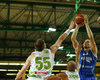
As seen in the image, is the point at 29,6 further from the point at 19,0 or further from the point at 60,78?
the point at 60,78

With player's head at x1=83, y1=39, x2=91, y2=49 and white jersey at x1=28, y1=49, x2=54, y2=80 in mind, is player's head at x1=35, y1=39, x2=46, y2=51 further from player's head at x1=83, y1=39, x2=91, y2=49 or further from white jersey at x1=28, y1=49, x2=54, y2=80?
player's head at x1=83, y1=39, x2=91, y2=49

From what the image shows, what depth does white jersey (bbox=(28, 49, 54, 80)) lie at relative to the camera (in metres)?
3.70

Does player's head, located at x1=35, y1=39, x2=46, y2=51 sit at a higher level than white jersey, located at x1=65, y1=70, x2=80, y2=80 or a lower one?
higher

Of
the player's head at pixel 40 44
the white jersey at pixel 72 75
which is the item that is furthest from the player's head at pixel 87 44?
the player's head at pixel 40 44

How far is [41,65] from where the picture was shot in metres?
3.72

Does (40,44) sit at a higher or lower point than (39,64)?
higher

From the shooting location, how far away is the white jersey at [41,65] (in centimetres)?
370

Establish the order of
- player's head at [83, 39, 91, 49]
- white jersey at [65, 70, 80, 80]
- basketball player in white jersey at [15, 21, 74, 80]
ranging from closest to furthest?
basketball player in white jersey at [15, 21, 74, 80] < white jersey at [65, 70, 80, 80] < player's head at [83, 39, 91, 49]

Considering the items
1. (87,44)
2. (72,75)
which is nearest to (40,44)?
(72,75)

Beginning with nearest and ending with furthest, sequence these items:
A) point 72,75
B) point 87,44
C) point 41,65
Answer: point 41,65 < point 72,75 < point 87,44

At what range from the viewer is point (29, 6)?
53.1 feet

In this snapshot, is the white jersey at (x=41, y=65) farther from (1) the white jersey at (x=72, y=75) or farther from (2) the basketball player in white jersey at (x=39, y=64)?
(1) the white jersey at (x=72, y=75)

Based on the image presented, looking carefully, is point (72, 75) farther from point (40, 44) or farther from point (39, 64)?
point (40, 44)

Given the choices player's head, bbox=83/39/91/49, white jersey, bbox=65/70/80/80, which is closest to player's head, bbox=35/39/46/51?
white jersey, bbox=65/70/80/80
